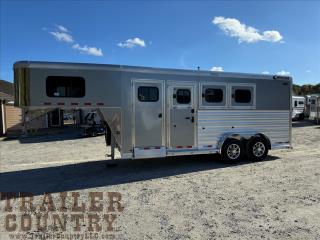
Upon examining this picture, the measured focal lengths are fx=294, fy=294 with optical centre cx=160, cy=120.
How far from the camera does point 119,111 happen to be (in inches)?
312

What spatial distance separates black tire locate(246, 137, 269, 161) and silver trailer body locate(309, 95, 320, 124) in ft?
63.1

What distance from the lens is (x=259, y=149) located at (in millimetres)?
9680

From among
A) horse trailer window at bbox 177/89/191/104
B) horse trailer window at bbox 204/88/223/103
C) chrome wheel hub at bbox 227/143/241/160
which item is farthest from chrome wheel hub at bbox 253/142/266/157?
horse trailer window at bbox 177/89/191/104

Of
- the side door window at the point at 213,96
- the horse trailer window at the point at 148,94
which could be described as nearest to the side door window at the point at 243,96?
the side door window at the point at 213,96

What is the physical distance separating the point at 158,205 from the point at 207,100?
4198 mm

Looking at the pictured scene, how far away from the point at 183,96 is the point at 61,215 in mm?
4840

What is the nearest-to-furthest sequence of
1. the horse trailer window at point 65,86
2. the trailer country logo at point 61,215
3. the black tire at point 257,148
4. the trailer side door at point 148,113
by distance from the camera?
the trailer country logo at point 61,215, the horse trailer window at point 65,86, the trailer side door at point 148,113, the black tire at point 257,148

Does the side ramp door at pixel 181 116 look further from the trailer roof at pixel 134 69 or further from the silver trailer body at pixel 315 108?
the silver trailer body at pixel 315 108

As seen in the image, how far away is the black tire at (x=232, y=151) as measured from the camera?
919 centimetres

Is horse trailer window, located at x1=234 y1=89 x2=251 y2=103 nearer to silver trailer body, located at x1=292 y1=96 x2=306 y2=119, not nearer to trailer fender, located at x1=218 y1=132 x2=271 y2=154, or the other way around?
trailer fender, located at x1=218 y1=132 x2=271 y2=154

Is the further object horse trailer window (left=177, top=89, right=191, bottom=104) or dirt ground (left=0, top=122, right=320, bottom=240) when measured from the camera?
horse trailer window (left=177, top=89, right=191, bottom=104)

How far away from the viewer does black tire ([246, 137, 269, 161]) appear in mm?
9551

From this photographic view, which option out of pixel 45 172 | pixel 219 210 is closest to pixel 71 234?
pixel 219 210

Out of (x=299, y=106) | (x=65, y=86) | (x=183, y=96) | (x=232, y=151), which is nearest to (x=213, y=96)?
(x=183, y=96)
